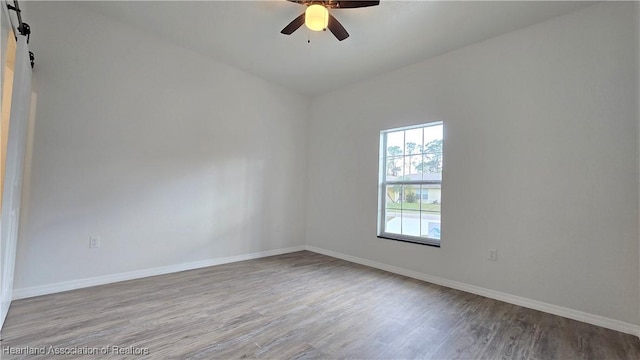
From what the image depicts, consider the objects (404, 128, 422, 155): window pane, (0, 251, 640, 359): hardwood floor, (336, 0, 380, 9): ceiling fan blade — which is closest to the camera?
(0, 251, 640, 359): hardwood floor

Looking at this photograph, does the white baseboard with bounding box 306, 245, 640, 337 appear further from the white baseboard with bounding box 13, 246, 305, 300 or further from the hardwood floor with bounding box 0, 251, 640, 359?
the white baseboard with bounding box 13, 246, 305, 300

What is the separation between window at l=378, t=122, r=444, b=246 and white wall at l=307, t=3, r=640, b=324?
0.17 metres

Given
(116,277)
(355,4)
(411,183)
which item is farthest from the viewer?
(411,183)

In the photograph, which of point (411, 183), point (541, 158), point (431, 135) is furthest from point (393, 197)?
point (541, 158)

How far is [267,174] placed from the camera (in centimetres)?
477

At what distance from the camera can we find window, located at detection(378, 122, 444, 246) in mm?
3742

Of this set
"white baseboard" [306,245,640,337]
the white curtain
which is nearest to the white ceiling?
the white curtain

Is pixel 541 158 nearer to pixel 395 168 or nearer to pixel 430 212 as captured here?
pixel 430 212

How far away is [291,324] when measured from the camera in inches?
92.4

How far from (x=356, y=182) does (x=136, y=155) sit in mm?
3034

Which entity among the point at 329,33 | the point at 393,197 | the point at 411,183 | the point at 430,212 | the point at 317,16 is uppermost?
the point at 329,33

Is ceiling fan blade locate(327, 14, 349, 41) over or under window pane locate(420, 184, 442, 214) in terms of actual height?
over

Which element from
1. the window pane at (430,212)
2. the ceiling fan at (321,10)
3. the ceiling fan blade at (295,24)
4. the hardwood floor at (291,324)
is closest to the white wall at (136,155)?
the hardwood floor at (291,324)

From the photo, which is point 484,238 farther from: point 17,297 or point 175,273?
point 17,297
